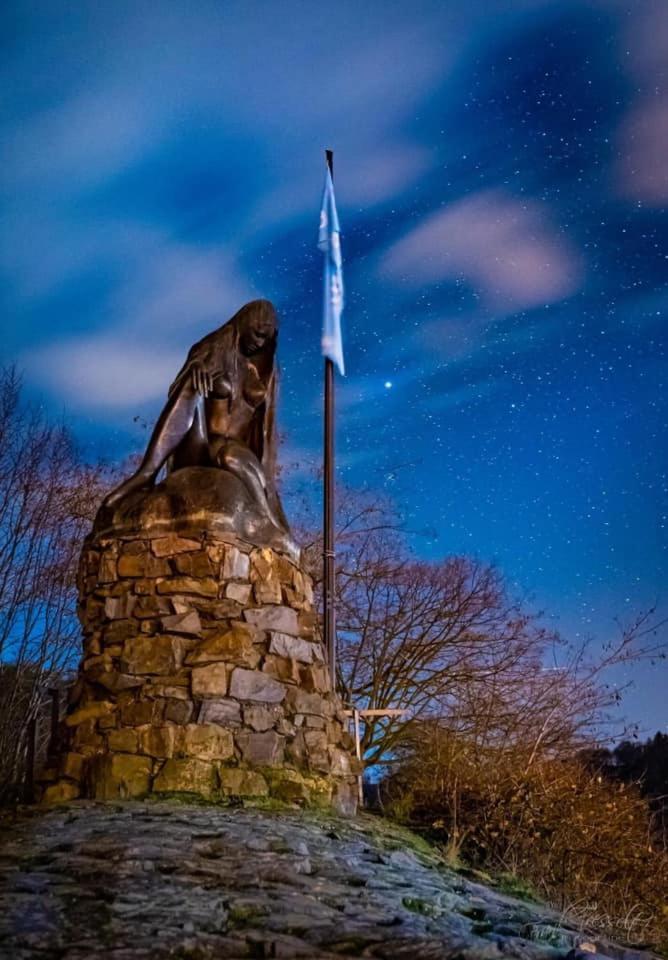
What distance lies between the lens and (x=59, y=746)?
6.58m

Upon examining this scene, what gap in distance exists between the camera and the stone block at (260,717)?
6254 millimetres

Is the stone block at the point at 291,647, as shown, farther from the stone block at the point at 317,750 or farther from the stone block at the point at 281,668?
the stone block at the point at 317,750

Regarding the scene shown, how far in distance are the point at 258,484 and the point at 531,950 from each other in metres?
4.66

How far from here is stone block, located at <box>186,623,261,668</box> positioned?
6332 millimetres

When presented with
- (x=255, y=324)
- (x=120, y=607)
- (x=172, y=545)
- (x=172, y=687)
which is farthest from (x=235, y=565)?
(x=255, y=324)

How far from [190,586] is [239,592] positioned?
14.3 inches

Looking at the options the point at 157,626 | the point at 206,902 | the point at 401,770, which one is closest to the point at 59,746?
the point at 157,626

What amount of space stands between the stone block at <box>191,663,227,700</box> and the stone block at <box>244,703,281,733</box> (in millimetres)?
225

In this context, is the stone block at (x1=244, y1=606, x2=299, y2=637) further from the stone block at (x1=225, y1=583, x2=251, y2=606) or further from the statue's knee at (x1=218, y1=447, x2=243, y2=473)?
the statue's knee at (x1=218, y1=447, x2=243, y2=473)

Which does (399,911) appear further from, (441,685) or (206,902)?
(441,685)

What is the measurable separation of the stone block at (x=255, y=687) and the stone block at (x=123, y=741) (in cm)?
70

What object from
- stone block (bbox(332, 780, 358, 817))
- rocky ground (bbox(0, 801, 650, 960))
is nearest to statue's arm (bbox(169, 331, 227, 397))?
stone block (bbox(332, 780, 358, 817))

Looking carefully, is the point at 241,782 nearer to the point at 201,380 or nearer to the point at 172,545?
the point at 172,545

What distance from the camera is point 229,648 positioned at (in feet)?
20.9
